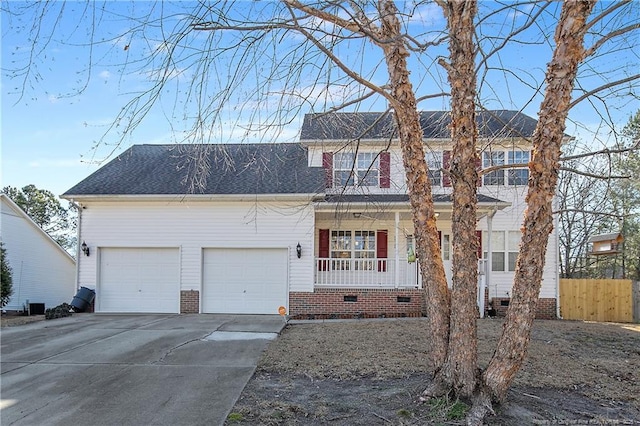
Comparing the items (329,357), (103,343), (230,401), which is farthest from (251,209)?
(230,401)

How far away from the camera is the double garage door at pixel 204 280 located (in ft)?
45.0

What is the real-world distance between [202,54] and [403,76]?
7.40 ft

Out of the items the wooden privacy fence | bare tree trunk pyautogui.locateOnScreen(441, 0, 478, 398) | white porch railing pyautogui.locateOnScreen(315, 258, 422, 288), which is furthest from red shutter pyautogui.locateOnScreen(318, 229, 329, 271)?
bare tree trunk pyautogui.locateOnScreen(441, 0, 478, 398)

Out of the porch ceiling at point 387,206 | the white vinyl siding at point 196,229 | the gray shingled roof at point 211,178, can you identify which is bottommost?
the white vinyl siding at point 196,229

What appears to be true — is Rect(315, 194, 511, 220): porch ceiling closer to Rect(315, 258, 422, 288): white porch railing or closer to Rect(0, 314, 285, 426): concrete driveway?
Rect(315, 258, 422, 288): white porch railing

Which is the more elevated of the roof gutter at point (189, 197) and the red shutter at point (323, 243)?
the roof gutter at point (189, 197)

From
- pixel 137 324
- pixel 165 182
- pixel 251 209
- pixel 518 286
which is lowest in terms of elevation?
pixel 137 324

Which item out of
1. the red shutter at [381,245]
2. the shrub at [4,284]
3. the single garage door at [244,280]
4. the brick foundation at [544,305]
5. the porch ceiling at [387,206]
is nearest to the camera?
the porch ceiling at [387,206]

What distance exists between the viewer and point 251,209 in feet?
44.7

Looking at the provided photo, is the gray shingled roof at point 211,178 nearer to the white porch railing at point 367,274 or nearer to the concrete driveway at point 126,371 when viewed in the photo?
the white porch railing at point 367,274

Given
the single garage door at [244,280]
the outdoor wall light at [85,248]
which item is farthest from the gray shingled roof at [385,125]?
the outdoor wall light at [85,248]

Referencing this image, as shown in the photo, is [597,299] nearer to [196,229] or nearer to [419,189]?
[196,229]

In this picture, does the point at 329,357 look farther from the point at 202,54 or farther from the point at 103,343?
the point at 202,54

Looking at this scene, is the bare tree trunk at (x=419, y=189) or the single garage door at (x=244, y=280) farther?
the single garage door at (x=244, y=280)
